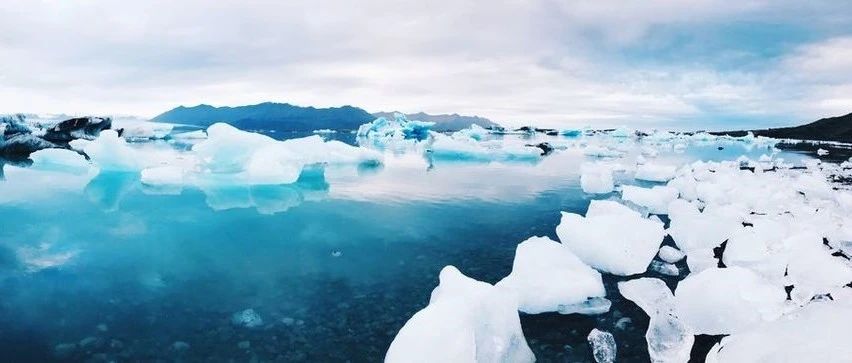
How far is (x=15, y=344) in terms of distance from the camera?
149 inches

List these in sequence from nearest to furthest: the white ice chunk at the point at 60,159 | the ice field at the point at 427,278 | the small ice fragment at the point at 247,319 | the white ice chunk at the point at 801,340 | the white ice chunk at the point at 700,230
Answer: the white ice chunk at the point at 801,340 < the ice field at the point at 427,278 < the small ice fragment at the point at 247,319 < the white ice chunk at the point at 700,230 < the white ice chunk at the point at 60,159

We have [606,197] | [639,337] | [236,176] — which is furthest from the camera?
[236,176]

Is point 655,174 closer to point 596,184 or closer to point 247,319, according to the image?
point 596,184

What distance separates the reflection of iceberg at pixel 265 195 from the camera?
10102 millimetres

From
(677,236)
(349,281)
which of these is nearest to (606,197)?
(677,236)

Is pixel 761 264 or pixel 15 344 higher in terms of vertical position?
pixel 761 264

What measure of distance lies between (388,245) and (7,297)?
14.0 feet

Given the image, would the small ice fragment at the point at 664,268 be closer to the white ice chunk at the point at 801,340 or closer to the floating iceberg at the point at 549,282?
the floating iceberg at the point at 549,282

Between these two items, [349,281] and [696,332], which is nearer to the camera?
[696,332]

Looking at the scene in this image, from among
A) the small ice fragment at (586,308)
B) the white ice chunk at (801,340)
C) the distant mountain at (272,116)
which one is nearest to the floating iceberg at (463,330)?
the small ice fragment at (586,308)

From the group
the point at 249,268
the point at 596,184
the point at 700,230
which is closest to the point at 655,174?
the point at 596,184

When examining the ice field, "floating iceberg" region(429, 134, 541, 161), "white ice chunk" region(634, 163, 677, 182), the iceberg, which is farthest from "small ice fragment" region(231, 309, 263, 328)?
"floating iceberg" region(429, 134, 541, 161)

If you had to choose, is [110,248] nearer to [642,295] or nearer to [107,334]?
[107,334]

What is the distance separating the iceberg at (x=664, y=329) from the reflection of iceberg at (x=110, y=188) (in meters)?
9.86
